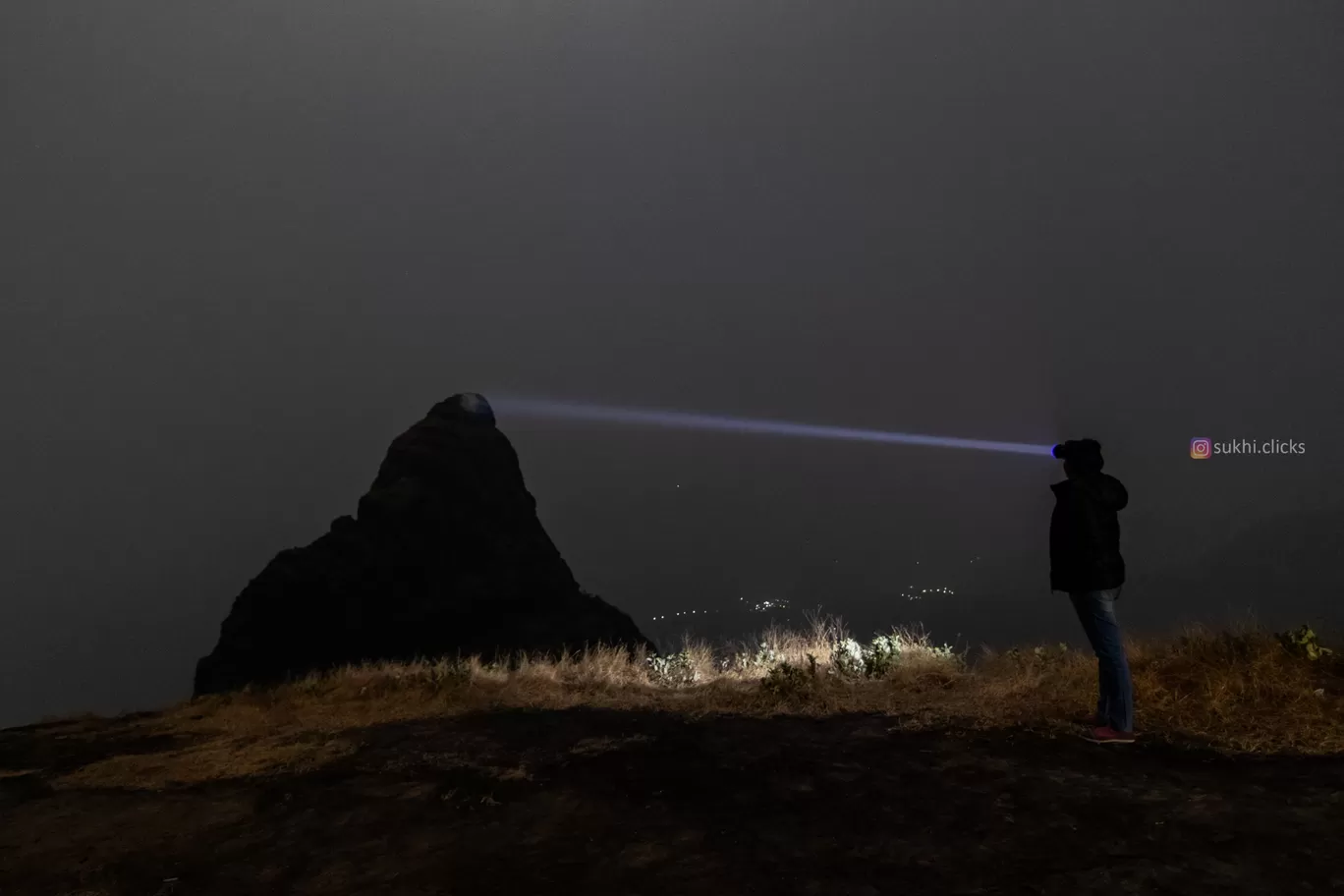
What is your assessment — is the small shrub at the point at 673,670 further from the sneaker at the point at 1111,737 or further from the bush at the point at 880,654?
the sneaker at the point at 1111,737

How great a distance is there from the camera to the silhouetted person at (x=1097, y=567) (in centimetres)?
607

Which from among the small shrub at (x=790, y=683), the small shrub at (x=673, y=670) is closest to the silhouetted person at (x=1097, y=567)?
the small shrub at (x=790, y=683)

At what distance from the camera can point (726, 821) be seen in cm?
477

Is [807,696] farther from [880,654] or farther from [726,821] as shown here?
[726,821]

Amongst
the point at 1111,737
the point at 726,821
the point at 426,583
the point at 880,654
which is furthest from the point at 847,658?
the point at 426,583

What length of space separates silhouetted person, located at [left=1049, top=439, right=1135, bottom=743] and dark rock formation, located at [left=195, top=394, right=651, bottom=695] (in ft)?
59.4

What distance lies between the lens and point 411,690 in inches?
450

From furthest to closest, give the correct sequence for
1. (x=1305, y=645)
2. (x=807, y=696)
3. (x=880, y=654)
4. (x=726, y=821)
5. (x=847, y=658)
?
(x=847, y=658) → (x=880, y=654) → (x=807, y=696) → (x=1305, y=645) → (x=726, y=821)

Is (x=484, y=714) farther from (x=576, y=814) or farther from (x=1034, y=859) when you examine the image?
(x=1034, y=859)

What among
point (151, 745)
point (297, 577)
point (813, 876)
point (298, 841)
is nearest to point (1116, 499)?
point (813, 876)

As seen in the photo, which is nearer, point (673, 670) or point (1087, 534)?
point (1087, 534)

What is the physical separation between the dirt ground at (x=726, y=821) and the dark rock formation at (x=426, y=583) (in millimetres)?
15995

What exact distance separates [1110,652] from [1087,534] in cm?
103

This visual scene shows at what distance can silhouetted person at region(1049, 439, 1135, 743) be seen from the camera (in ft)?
19.9
